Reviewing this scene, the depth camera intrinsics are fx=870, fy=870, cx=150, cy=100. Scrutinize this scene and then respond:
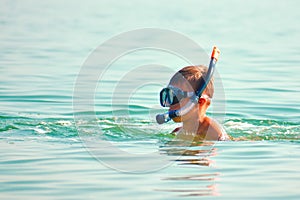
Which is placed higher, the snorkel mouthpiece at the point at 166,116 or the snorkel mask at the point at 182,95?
the snorkel mask at the point at 182,95

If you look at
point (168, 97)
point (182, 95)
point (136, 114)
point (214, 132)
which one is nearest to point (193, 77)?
point (182, 95)

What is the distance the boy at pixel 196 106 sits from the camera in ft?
25.8

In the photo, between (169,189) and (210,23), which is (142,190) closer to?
(169,189)

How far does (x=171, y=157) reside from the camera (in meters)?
7.23

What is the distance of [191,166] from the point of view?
6.84 meters

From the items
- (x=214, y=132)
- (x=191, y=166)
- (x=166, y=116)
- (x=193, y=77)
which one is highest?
(x=193, y=77)

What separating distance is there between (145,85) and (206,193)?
5.84 metres

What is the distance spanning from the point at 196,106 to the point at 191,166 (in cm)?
117

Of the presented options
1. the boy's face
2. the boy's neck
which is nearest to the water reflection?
the boy's neck

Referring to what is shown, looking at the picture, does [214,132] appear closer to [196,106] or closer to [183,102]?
[196,106]

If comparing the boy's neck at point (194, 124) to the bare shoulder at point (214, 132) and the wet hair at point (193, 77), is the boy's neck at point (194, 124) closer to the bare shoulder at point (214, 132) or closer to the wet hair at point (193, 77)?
the bare shoulder at point (214, 132)

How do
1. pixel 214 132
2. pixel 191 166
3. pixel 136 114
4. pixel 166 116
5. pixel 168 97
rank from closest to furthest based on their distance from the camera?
pixel 191 166 < pixel 166 116 < pixel 168 97 < pixel 214 132 < pixel 136 114

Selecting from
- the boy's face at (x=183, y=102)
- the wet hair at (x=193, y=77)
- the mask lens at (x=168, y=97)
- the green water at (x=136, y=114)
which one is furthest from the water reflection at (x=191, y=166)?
the wet hair at (x=193, y=77)

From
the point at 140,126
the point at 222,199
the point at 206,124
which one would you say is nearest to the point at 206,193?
the point at 222,199
